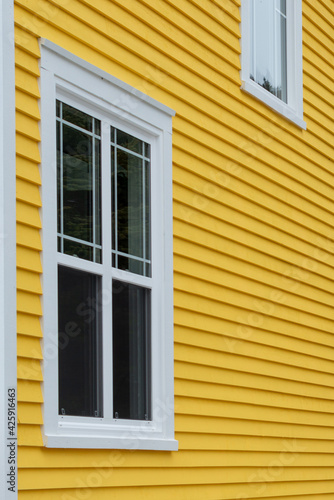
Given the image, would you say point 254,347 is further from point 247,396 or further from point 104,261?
point 104,261

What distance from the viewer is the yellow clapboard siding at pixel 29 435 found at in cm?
500

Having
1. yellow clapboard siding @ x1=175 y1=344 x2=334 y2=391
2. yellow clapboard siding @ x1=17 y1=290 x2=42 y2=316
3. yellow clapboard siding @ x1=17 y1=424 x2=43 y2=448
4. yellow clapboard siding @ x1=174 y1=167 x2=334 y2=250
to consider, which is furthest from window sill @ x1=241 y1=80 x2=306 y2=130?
yellow clapboard siding @ x1=17 y1=424 x2=43 y2=448

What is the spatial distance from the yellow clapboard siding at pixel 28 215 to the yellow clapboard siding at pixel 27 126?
39 centimetres

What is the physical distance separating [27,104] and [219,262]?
258 cm

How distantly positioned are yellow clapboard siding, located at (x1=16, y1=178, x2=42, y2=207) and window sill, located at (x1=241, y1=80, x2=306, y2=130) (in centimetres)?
327

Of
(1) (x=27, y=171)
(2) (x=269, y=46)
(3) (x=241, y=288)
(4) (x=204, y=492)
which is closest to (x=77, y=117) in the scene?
(1) (x=27, y=171)

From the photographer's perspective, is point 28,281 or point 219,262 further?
point 219,262

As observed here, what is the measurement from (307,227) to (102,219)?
3.67 meters

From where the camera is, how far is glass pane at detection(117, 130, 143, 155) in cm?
636

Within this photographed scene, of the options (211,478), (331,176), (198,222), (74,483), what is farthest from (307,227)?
(74,483)

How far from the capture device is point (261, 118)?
853 cm

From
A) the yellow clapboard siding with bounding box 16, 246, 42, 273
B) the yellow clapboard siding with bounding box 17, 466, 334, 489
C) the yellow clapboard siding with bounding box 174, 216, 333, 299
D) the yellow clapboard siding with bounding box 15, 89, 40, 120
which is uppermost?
the yellow clapboard siding with bounding box 15, 89, 40, 120

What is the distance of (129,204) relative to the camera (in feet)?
21.1

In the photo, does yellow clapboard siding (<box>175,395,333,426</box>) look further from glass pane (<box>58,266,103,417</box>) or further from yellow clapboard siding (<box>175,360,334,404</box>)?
glass pane (<box>58,266,103,417</box>)
